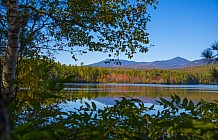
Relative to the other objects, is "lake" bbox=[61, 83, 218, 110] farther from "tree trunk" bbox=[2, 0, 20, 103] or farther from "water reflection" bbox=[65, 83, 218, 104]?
"tree trunk" bbox=[2, 0, 20, 103]

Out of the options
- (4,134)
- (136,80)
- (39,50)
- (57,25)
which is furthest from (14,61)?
(136,80)

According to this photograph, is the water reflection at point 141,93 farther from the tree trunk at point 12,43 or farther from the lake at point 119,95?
the tree trunk at point 12,43

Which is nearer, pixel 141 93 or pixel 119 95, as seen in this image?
pixel 119 95

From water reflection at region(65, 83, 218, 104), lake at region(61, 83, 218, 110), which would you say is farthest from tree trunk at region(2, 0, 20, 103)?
water reflection at region(65, 83, 218, 104)

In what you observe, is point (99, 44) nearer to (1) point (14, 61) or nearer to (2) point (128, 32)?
(2) point (128, 32)

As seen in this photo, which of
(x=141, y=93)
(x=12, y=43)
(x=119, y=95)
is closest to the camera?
(x=12, y=43)

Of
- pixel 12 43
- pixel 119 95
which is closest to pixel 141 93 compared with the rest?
pixel 119 95

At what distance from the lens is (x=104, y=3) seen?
5.82 metres

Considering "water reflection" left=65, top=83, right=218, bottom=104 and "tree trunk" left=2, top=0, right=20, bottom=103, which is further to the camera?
"water reflection" left=65, top=83, right=218, bottom=104

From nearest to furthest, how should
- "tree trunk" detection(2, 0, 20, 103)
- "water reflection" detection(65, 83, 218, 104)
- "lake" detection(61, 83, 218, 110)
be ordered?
"tree trunk" detection(2, 0, 20, 103) → "lake" detection(61, 83, 218, 110) → "water reflection" detection(65, 83, 218, 104)

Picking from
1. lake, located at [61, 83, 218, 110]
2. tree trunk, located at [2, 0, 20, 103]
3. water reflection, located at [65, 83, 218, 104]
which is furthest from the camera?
water reflection, located at [65, 83, 218, 104]

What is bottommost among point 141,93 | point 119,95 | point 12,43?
point 141,93

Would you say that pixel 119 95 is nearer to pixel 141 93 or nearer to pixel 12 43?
pixel 141 93

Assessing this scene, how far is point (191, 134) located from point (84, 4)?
4.52 meters
